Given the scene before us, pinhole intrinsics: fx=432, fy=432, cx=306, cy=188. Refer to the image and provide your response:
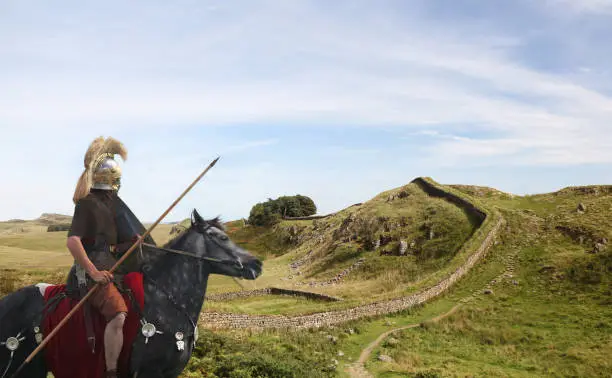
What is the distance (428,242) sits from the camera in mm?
46594

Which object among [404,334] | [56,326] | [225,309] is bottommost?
[404,334]

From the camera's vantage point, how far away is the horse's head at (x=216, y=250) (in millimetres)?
6969

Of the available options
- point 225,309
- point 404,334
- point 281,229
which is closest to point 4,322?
point 225,309

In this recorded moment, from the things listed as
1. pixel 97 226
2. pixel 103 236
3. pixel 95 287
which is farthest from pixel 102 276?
pixel 97 226

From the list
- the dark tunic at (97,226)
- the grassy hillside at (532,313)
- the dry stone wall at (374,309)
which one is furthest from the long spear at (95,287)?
the dry stone wall at (374,309)

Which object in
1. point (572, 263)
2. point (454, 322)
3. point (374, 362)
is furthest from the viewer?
point (572, 263)

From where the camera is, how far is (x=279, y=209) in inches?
3807

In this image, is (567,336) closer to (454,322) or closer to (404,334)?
(454,322)

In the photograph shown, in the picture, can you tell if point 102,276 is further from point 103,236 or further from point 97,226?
point 97,226

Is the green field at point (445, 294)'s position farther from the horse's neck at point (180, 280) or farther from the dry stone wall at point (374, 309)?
the horse's neck at point (180, 280)

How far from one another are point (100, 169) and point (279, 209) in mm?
90293

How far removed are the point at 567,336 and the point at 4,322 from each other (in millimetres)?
27907

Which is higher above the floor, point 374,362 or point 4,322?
point 4,322

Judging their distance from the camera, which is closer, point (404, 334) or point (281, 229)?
point (404, 334)
